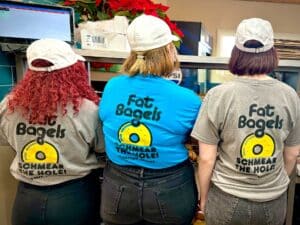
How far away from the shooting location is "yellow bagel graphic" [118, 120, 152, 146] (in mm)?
1141

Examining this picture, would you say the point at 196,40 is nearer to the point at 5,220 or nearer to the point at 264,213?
the point at 264,213

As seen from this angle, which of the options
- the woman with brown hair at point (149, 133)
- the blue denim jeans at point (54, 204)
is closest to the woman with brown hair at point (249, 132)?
the woman with brown hair at point (149, 133)

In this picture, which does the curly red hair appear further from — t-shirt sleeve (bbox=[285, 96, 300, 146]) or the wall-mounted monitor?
t-shirt sleeve (bbox=[285, 96, 300, 146])

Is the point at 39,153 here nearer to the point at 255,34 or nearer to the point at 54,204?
the point at 54,204

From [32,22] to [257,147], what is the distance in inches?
47.5

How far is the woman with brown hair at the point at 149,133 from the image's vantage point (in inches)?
44.7

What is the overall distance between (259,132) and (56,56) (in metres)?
0.85

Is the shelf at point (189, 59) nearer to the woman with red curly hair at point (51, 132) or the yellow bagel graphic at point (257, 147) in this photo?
A: the woman with red curly hair at point (51, 132)

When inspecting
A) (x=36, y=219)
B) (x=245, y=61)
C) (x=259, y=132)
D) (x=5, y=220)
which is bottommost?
(x=5, y=220)

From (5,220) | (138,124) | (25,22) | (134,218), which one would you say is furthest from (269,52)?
(5,220)

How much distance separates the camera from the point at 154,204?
45.0 inches

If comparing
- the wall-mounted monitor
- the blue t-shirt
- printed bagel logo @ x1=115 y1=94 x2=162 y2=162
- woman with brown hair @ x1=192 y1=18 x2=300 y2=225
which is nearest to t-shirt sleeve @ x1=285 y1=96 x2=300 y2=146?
woman with brown hair @ x1=192 y1=18 x2=300 y2=225

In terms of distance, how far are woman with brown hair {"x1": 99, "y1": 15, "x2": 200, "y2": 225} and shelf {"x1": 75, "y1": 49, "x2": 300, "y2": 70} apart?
39 cm

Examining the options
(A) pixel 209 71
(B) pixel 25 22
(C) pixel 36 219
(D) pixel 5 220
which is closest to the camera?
(C) pixel 36 219
